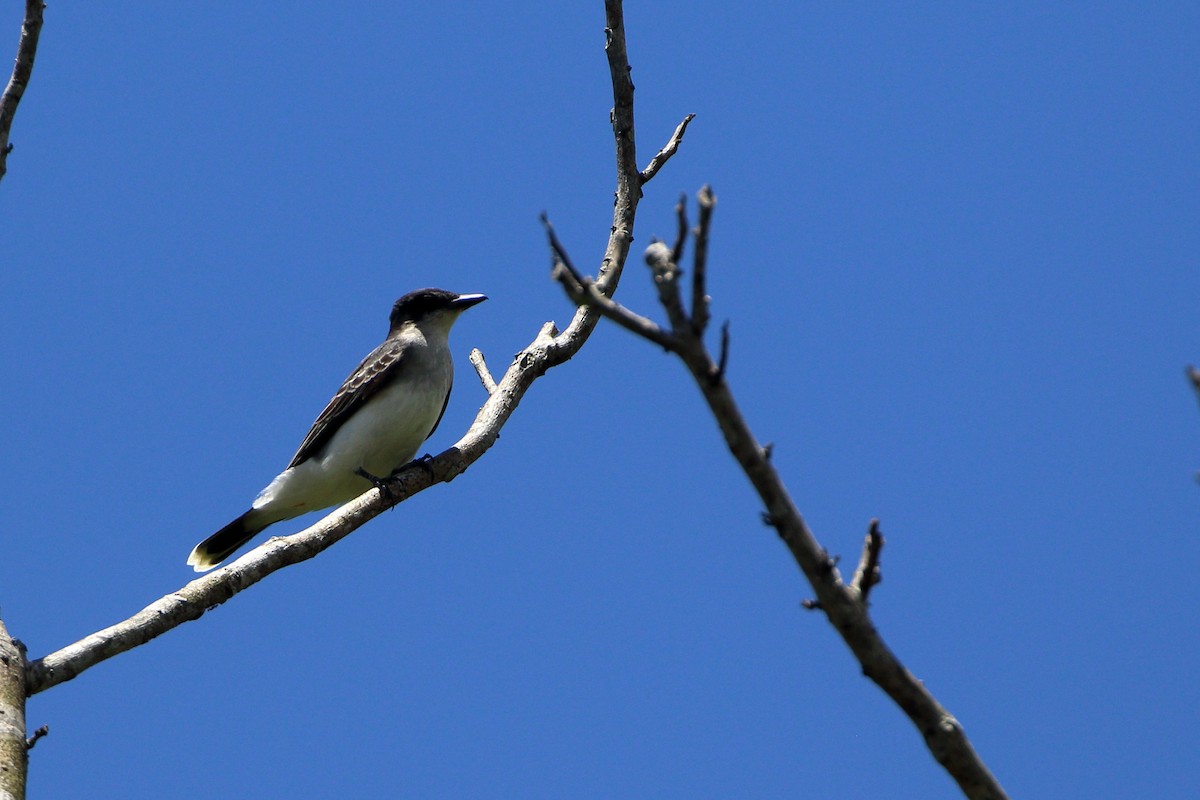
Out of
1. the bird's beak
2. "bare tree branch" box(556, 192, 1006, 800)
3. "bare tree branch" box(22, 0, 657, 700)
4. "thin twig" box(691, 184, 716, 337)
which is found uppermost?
the bird's beak

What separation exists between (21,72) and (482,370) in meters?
4.11

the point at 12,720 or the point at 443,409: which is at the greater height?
the point at 443,409

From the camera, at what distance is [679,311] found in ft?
10.7

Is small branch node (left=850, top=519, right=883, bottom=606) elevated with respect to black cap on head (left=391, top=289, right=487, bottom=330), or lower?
lower

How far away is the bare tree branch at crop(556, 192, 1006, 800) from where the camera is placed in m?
3.31

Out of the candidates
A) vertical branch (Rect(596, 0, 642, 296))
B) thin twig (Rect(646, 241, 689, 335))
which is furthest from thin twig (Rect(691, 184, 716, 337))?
vertical branch (Rect(596, 0, 642, 296))

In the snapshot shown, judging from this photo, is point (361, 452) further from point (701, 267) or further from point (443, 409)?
point (701, 267)

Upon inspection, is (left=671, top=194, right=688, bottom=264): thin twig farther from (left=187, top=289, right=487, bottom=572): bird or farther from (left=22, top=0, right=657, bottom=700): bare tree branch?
(left=187, top=289, right=487, bottom=572): bird

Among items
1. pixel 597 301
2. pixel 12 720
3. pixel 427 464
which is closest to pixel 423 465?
pixel 427 464

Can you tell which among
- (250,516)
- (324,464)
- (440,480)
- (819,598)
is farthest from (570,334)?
(819,598)

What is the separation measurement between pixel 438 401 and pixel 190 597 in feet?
12.8

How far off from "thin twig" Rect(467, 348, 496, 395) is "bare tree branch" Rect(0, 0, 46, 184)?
12.8 ft

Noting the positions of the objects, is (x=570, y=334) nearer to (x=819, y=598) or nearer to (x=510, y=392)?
(x=510, y=392)

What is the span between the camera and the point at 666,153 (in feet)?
28.2
